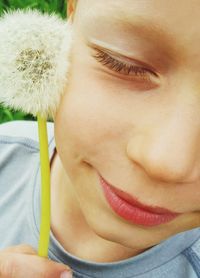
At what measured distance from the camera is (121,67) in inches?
27.0

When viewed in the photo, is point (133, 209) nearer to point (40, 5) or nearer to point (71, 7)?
point (71, 7)

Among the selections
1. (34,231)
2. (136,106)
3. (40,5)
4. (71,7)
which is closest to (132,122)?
(136,106)

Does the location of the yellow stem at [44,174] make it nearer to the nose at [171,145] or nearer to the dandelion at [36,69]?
the dandelion at [36,69]

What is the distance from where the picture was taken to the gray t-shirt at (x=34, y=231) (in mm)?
915

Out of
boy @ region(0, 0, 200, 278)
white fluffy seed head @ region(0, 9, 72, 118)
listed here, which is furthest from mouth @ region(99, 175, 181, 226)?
white fluffy seed head @ region(0, 9, 72, 118)

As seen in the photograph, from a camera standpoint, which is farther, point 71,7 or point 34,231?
point 34,231

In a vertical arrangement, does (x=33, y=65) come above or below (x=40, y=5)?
above

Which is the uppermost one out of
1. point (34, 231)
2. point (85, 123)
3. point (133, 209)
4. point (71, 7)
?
point (71, 7)

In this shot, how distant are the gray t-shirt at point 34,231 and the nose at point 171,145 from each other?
29 centimetres

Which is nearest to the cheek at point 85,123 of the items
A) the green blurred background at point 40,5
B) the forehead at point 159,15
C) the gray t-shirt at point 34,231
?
the forehead at point 159,15

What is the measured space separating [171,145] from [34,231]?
0.45 m

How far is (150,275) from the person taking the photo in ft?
3.01

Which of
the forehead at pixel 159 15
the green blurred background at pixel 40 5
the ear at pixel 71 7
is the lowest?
the green blurred background at pixel 40 5

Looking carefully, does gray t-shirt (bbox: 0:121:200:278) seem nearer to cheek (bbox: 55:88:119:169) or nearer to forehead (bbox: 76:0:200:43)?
cheek (bbox: 55:88:119:169)
